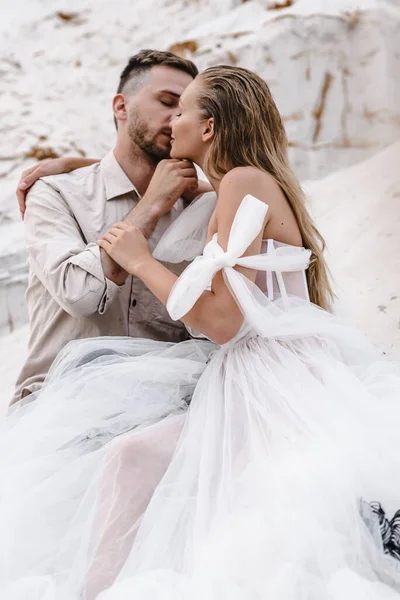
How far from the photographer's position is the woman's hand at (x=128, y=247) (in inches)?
53.5

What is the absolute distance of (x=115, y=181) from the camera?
1.75 metres

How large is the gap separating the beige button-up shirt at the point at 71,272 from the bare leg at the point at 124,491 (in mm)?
388

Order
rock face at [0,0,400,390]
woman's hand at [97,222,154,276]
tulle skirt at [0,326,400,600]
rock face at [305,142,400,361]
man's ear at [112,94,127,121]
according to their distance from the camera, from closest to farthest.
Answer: tulle skirt at [0,326,400,600]
woman's hand at [97,222,154,276]
man's ear at [112,94,127,121]
rock face at [305,142,400,361]
rock face at [0,0,400,390]

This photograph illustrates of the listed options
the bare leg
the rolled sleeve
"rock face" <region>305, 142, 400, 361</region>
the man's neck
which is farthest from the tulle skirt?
"rock face" <region>305, 142, 400, 361</region>

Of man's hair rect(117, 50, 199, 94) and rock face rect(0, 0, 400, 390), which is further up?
man's hair rect(117, 50, 199, 94)

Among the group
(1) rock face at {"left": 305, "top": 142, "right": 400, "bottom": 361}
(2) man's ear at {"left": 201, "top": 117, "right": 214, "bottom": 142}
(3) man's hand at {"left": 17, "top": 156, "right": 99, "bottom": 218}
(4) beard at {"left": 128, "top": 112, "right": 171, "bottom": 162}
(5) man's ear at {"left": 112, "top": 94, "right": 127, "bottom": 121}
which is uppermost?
(2) man's ear at {"left": 201, "top": 117, "right": 214, "bottom": 142}

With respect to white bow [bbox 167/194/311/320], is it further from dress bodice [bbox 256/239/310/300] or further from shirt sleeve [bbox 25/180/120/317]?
shirt sleeve [bbox 25/180/120/317]

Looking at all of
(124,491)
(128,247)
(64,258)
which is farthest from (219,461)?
(64,258)

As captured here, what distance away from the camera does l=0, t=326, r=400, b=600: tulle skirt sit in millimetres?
936

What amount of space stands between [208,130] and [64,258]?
1.29ft

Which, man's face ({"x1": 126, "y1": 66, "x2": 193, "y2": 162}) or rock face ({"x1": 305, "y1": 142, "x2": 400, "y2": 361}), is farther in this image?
rock face ({"x1": 305, "y1": 142, "x2": 400, "y2": 361})

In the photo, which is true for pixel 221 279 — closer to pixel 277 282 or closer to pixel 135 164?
pixel 277 282

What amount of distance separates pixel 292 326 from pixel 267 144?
1.22 feet

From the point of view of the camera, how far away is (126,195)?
69.2 inches
